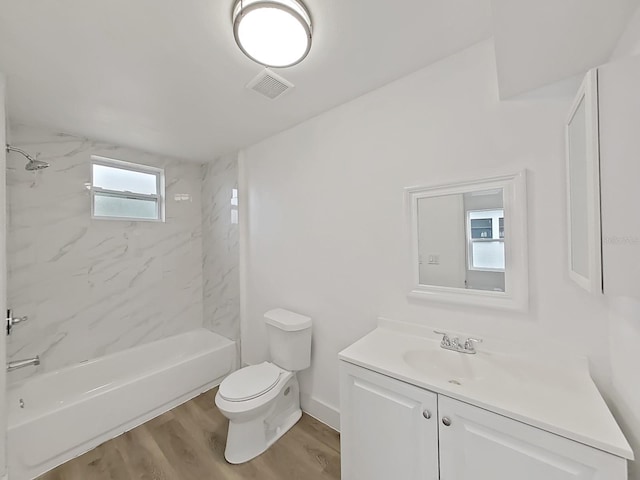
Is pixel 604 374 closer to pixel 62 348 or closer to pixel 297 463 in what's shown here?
pixel 297 463

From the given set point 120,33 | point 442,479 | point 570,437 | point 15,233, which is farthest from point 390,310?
point 15,233

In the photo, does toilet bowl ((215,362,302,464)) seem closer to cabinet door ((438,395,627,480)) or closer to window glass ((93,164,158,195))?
cabinet door ((438,395,627,480))

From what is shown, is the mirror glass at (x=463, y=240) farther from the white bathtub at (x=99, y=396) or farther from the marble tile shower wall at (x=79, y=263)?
the marble tile shower wall at (x=79, y=263)

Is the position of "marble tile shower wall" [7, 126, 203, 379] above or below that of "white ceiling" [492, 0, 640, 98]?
below

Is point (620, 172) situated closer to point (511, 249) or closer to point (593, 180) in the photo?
point (593, 180)

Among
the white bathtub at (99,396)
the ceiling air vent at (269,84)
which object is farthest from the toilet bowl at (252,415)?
the ceiling air vent at (269,84)

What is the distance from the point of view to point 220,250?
9.65 feet

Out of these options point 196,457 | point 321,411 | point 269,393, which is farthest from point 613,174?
point 196,457

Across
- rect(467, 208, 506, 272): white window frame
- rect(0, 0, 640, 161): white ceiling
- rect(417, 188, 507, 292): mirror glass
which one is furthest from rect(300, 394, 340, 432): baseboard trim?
rect(0, 0, 640, 161): white ceiling

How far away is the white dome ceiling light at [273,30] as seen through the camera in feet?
3.44

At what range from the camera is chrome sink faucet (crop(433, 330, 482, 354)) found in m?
1.31

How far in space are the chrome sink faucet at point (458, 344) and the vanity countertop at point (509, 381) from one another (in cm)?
3

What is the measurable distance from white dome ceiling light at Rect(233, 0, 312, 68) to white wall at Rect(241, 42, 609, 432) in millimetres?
680

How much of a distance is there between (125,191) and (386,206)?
8.81 feet
